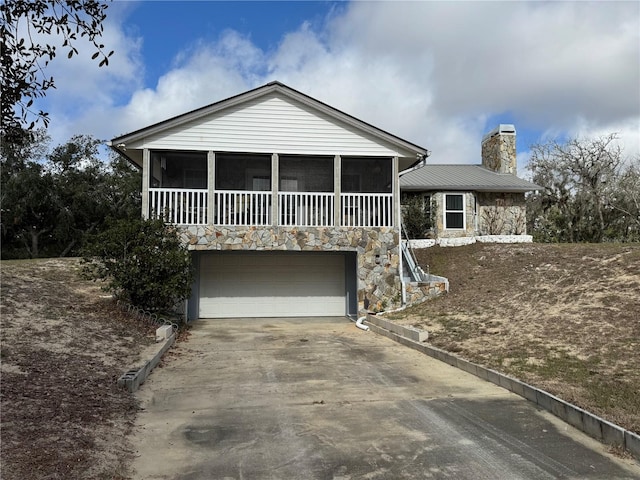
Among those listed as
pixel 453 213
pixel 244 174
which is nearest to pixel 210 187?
pixel 244 174

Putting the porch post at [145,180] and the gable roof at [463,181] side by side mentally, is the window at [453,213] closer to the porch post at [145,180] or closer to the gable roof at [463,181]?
the gable roof at [463,181]

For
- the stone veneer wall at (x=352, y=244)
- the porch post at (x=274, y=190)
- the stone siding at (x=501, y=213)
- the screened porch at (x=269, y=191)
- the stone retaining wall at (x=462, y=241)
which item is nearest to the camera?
the stone veneer wall at (x=352, y=244)

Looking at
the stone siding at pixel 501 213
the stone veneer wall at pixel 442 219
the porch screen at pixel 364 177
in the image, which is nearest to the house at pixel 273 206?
the porch screen at pixel 364 177

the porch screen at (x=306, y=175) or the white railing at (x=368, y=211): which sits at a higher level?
the porch screen at (x=306, y=175)

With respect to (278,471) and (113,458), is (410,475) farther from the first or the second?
(113,458)

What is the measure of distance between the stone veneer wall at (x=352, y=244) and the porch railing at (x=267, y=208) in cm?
30

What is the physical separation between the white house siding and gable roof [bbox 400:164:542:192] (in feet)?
16.6

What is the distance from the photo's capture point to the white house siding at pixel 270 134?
13961 mm

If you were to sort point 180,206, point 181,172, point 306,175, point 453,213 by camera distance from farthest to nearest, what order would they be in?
point 453,213
point 306,175
point 181,172
point 180,206

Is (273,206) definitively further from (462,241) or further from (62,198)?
(62,198)

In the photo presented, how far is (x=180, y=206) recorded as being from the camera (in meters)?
13.9

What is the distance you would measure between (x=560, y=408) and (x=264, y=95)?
11308 mm

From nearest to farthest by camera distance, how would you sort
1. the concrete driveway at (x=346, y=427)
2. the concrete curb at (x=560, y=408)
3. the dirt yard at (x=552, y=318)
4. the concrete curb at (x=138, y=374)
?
1. the concrete driveway at (x=346, y=427)
2. the concrete curb at (x=560, y=408)
3. the dirt yard at (x=552, y=318)
4. the concrete curb at (x=138, y=374)

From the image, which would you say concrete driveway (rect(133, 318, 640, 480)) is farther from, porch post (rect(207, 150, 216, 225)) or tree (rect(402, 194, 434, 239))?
tree (rect(402, 194, 434, 239))
